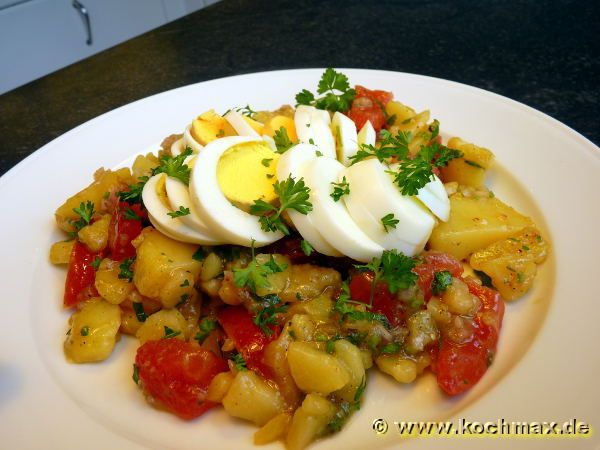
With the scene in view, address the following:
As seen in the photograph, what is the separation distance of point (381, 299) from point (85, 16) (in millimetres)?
6924

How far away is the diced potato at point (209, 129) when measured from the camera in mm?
3043

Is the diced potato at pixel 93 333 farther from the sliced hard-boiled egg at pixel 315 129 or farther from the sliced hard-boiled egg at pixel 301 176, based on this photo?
the sliced hard-boiled egg at pixel 315 129

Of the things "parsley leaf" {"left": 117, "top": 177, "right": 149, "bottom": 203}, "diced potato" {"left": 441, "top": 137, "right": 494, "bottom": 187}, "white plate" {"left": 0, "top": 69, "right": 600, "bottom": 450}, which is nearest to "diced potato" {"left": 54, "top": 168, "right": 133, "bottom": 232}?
"white plate" {"left": 0, "top": 69, "right": 600, "bottom": 450}

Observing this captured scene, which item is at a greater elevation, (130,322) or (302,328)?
(302,328)

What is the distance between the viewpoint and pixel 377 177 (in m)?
2.36

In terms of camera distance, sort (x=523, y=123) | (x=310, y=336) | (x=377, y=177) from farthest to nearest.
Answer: (x=523, y=123)
(x=377, y=177)
(x=310, y=336)

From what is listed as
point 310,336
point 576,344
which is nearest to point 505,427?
point 576,344

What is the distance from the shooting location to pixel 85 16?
23.4 feet

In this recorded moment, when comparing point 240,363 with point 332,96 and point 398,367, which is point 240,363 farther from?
point 332,96

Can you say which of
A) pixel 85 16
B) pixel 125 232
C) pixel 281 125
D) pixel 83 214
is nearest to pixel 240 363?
pixel 125 232

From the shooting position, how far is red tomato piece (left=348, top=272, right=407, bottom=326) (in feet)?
7.55

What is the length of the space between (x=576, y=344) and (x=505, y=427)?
0.51 m

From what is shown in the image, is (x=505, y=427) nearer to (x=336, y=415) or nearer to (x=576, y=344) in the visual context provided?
(x=576, y=344)

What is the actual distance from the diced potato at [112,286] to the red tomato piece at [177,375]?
1.38ft
